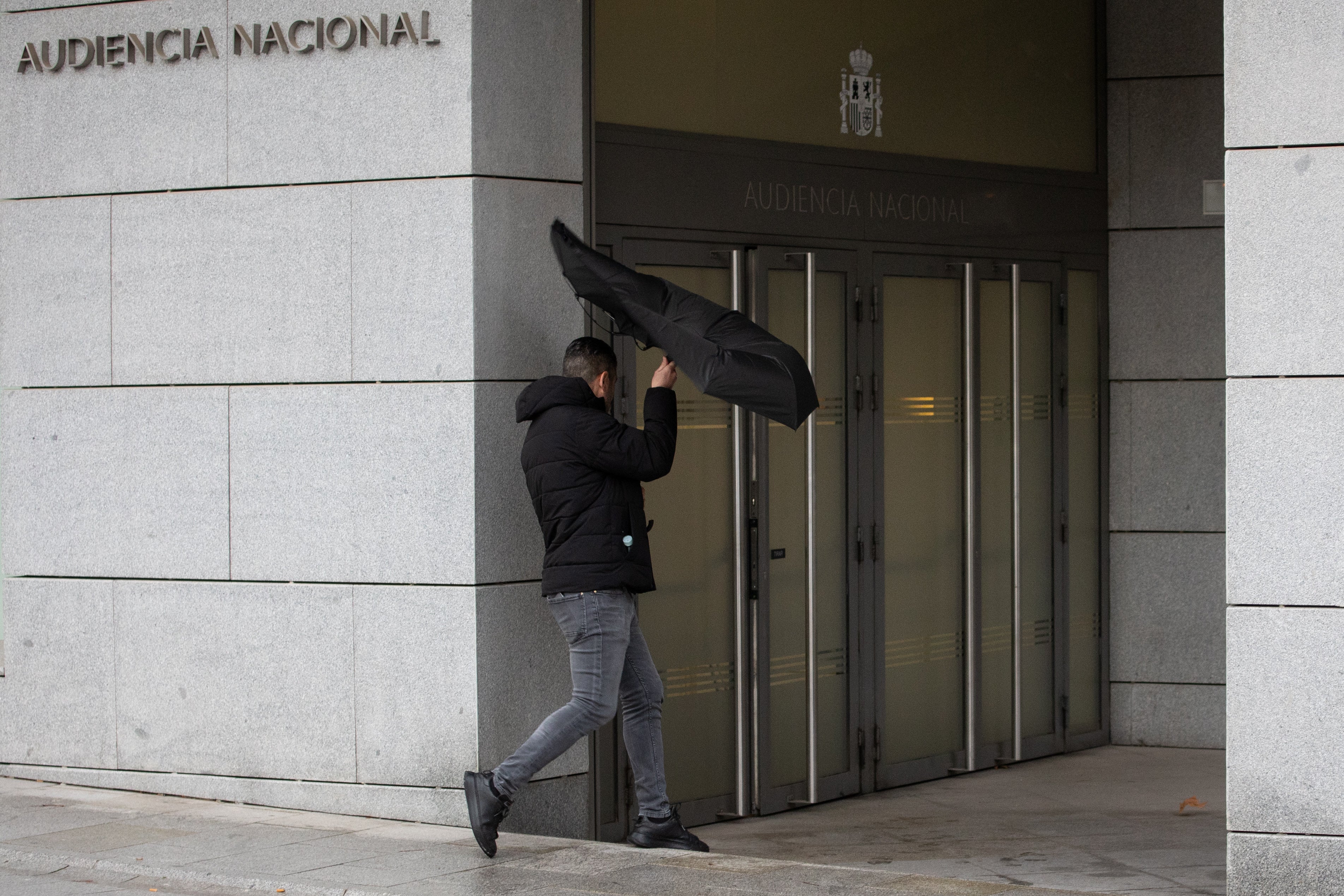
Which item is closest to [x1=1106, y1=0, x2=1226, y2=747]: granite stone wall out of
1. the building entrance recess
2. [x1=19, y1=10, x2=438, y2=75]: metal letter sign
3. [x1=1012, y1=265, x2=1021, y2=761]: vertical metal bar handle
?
the building entrance recess

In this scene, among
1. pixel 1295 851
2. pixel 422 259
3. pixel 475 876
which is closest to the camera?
pixel 1295 851

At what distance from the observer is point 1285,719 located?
220 inches

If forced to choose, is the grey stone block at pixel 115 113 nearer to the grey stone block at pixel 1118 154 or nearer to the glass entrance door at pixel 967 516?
the glass entrance door at pixel 967 516

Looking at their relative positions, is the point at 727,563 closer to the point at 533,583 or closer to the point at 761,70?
the point at 533,583

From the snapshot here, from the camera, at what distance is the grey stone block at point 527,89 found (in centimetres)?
689

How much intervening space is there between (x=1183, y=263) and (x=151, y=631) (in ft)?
20.5

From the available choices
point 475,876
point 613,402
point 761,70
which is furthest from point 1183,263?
point 475,876

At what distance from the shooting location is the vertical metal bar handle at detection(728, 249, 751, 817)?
8.08 meters

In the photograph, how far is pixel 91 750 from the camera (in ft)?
25.0

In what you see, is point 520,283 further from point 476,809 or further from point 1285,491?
point 1285,491

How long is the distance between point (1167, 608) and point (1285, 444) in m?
4.78

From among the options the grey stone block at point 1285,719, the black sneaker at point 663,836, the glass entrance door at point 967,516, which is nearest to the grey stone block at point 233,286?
the black sneaker at point 663,836

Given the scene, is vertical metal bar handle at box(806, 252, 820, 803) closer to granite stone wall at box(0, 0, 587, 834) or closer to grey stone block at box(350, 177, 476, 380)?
granite stone wall at box(0, 0, 587, 834)

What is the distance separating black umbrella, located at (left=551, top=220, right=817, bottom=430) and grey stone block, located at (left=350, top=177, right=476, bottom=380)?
0.42 meters
